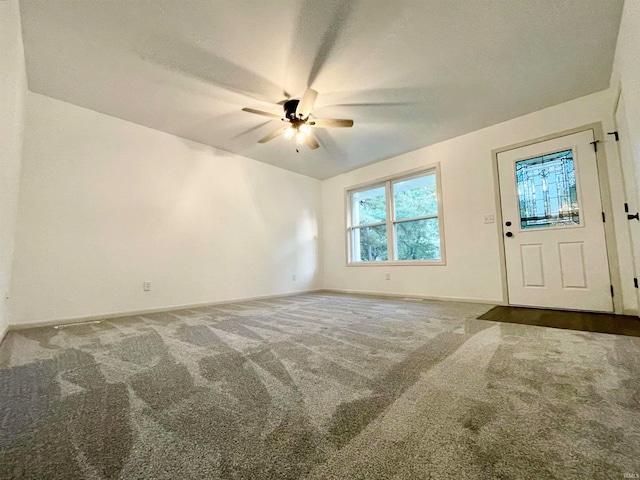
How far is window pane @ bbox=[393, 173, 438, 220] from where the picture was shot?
13.7 feet

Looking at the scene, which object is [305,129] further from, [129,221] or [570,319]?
[570,319]

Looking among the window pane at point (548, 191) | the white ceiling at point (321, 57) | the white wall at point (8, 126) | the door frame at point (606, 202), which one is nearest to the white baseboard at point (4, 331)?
the white wall at point (8, 126)

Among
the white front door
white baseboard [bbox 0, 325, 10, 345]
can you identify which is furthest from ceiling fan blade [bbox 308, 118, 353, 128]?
white baseboard [bbox 0, 325, 10, 345]

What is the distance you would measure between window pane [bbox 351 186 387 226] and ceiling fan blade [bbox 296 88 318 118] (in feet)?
8.59

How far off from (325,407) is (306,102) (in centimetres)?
249

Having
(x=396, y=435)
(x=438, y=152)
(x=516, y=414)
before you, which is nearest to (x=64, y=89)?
(x=396, y=435)

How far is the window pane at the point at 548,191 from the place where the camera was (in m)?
2.98

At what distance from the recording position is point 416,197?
4.38m

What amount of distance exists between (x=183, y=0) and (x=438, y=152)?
144 inches

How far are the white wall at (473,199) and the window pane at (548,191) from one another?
1.00 ft

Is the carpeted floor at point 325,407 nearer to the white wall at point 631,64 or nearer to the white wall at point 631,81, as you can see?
the white wall at point 631,81

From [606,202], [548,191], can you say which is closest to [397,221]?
[548,191]

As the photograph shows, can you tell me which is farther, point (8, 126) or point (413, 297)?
point (413, 297)

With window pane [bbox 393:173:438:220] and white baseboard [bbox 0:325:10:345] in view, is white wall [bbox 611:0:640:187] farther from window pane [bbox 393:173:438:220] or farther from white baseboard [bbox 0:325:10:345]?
white baseboard [bbox 0:325:10:345]
